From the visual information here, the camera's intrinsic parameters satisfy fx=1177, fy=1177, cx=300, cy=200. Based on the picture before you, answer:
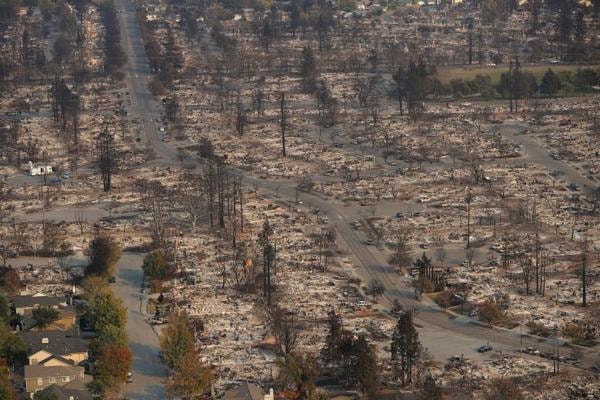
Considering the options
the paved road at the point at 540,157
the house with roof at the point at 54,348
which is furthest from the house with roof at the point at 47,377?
the paved road at the point at 540,157

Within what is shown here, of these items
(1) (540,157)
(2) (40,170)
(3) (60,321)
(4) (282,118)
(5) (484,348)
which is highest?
(4) (282,118)

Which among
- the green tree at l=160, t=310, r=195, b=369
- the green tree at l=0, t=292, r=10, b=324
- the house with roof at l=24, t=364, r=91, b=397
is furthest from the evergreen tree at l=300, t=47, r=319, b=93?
the house with roof at l=24, t=364, r=91, b=397

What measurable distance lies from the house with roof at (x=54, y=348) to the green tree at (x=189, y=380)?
287cm

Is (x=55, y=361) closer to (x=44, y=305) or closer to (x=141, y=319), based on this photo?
(x=44, y=305)

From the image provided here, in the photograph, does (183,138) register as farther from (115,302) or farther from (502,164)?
(115,302)

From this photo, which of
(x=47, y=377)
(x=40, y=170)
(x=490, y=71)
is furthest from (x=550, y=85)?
(x=47, y=377)

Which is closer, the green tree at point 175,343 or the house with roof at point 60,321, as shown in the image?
the green tree at point 175,343

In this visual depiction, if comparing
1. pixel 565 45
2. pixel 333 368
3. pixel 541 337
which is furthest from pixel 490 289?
pixel 565 45

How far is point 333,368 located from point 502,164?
20.4 m

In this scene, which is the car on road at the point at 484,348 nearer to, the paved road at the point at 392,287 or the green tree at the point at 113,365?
the paved road at the point at 392,287

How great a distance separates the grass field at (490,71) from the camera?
61000 mm

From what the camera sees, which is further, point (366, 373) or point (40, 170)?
point (40, 170)

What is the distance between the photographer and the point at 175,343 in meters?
26.8

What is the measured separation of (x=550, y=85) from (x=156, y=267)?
29336 millimetres
